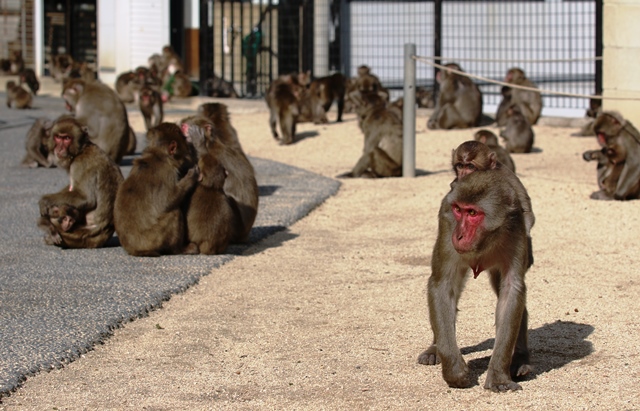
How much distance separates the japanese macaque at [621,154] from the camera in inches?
396

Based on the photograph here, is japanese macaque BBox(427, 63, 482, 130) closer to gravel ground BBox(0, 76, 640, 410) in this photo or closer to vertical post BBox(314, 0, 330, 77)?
vertical post BBox(314, 0, 330, 77)

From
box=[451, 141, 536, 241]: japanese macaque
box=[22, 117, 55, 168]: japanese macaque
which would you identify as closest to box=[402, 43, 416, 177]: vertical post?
box=[22, 117, 55, 168]: japanese macaque

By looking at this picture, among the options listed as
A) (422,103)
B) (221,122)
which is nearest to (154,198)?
(221,122)

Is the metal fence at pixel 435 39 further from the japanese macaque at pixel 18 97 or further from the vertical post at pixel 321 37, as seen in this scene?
the japanese macaque at pixel 18 97

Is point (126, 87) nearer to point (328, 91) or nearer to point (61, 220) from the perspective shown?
point (328, 91)

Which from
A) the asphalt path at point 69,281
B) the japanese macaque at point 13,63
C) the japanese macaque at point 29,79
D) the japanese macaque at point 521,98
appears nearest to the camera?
the asphalt path at point 69,281

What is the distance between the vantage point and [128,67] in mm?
25828

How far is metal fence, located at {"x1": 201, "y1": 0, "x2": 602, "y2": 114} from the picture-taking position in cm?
1860

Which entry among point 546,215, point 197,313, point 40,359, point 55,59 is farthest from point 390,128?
point 55,59

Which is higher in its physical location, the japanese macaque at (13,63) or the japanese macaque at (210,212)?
the japanese macaque at (13,63)

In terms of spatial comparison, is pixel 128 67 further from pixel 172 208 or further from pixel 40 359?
pixel 40 359

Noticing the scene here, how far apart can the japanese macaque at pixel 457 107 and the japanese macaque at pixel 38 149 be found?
22.4ft

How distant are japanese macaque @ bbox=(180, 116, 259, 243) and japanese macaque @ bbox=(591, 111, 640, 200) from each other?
381 centimetres

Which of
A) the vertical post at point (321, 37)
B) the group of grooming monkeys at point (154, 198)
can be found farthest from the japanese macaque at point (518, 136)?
the vertical post at point (321, 37)
